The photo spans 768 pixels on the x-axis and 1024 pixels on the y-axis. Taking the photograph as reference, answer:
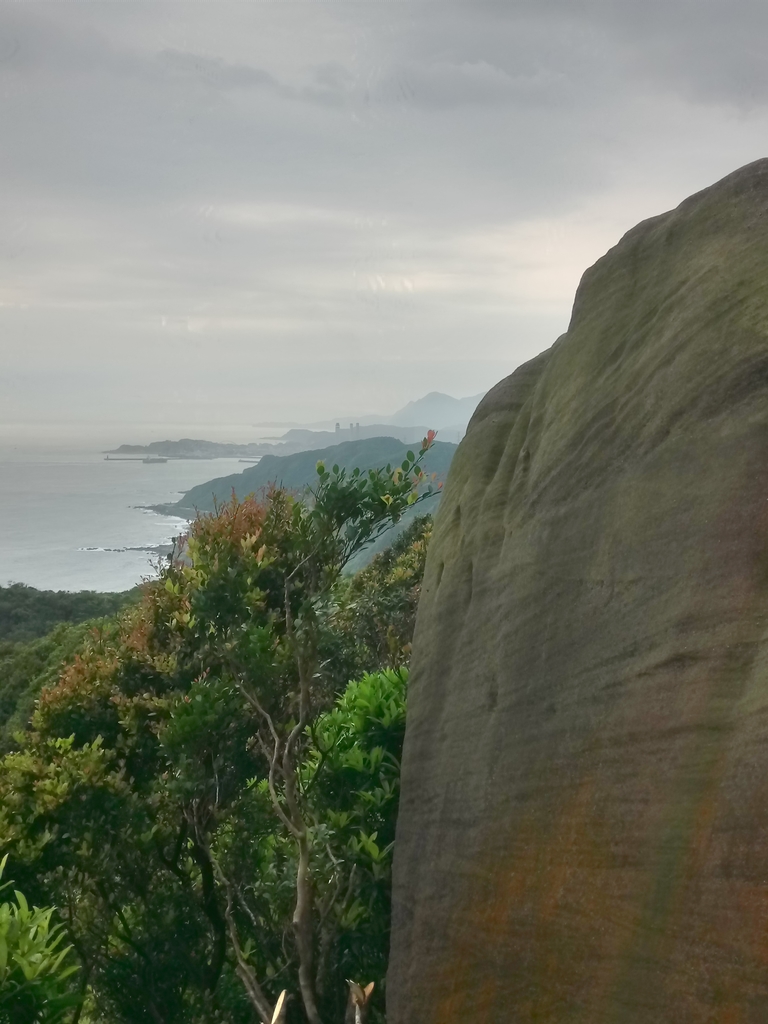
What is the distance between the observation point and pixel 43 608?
35.6m

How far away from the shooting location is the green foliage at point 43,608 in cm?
3309

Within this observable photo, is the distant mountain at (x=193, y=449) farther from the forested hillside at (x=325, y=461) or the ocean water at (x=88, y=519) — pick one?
the forested hillside at (x=325, y=461)

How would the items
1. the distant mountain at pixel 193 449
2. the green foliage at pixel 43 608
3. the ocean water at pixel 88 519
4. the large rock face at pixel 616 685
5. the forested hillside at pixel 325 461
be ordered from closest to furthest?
the large rock face at pixel 616 685 < the forested hillside at pixel 325 461 < the green foliage at pixel 43 608 < the ocean water at pixel 88 519 < the distant mountain at pixel 193 449

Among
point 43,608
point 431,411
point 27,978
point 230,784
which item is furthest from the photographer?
point 431,411

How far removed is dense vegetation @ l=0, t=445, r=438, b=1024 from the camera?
655cm

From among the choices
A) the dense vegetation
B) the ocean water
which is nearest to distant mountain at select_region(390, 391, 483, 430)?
the ocean water

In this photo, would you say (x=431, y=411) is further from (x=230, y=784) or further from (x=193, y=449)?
(x=230, y=784)

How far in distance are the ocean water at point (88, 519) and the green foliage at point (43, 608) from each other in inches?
69.6

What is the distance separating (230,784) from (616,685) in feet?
13.4

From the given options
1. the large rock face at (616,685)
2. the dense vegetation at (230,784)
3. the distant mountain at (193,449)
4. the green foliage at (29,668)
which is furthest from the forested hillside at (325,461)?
the distant mountain at (193,449)

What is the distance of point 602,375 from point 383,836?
382 centimetres

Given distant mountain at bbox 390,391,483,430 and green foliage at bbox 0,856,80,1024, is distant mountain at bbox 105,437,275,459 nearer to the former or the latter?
distant mountain at bbox 390,391,483,430

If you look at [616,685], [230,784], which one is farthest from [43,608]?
[616,685]

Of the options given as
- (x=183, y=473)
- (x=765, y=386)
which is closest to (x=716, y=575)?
(x=765, y=386)
